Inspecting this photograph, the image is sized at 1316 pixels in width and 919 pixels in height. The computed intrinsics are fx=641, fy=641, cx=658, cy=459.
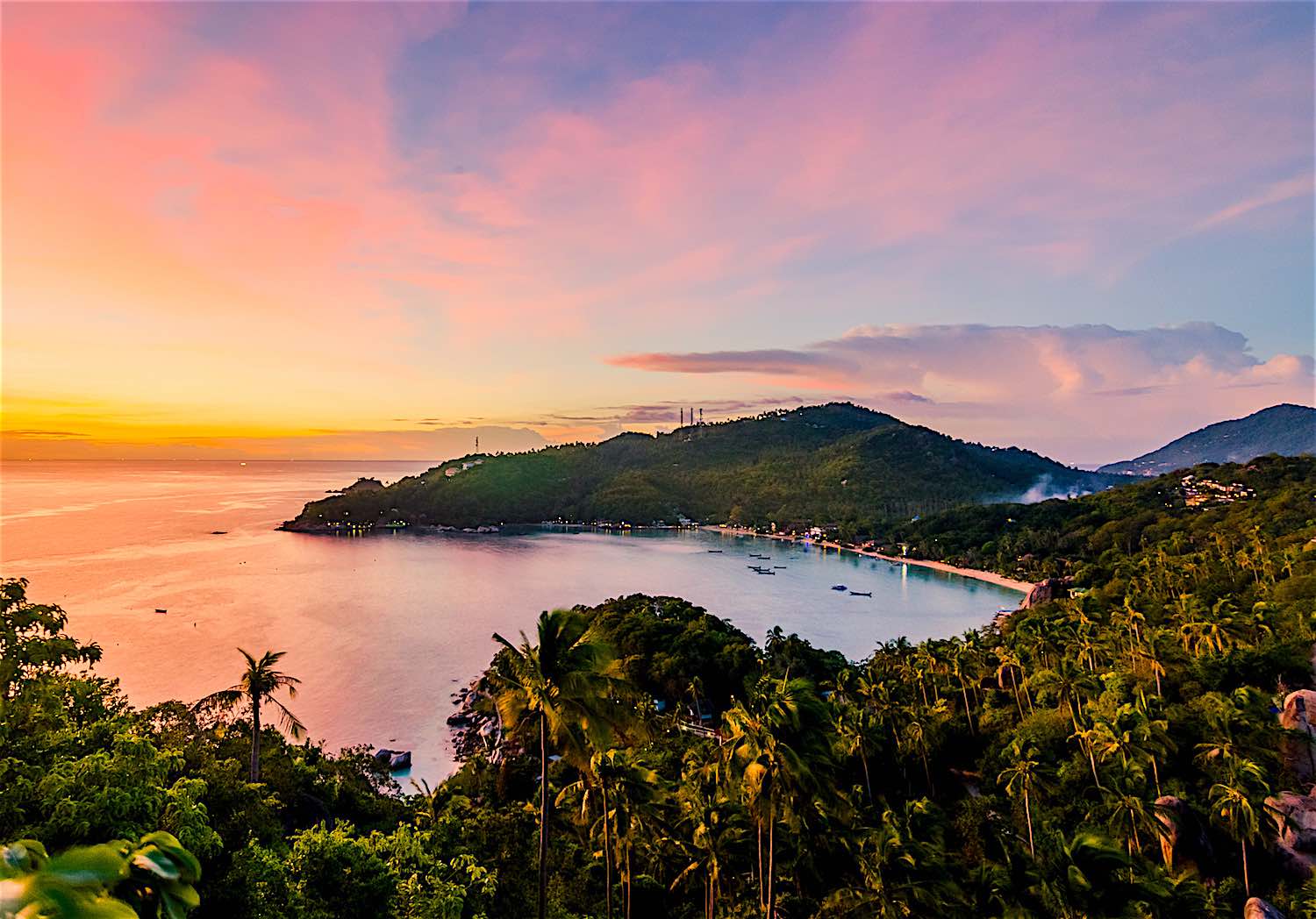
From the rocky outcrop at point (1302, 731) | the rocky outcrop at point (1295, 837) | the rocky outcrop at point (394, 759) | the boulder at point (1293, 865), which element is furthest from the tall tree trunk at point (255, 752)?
the rocky outcrop at point (1302, 731)

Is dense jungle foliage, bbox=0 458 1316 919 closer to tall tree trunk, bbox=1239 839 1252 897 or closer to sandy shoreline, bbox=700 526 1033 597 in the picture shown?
tall tree trunk, bbox=1239 839 1252 897

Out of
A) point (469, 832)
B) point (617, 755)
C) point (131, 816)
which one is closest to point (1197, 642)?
point (617, 755)

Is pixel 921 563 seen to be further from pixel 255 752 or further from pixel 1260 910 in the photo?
pixel 255 752

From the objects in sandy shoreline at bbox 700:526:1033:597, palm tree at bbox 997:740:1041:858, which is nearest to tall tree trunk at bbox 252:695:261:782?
palm tree at bbox 997:740:1041:858

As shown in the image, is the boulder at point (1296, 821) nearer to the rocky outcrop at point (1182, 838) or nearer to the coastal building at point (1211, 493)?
the rocky outcrop at point (1182, 838)

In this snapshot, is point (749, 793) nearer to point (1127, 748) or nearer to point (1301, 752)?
point (1127, 748)
